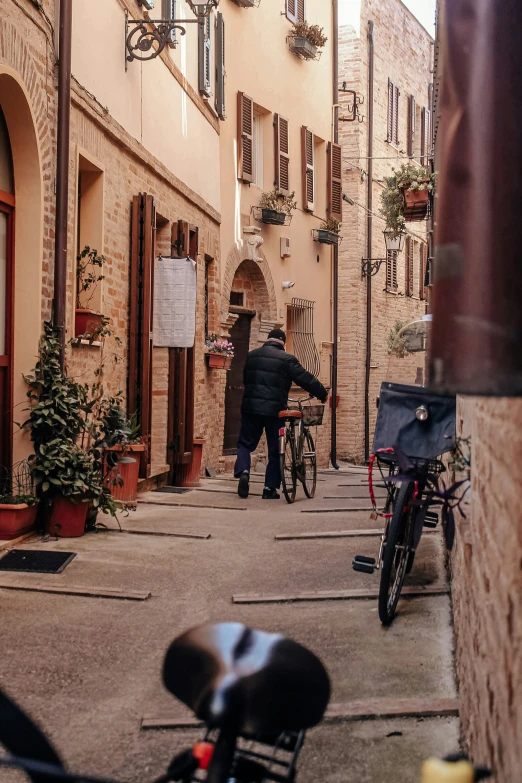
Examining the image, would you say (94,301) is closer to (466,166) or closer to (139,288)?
(139,288)

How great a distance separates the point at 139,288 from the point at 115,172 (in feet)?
4.09

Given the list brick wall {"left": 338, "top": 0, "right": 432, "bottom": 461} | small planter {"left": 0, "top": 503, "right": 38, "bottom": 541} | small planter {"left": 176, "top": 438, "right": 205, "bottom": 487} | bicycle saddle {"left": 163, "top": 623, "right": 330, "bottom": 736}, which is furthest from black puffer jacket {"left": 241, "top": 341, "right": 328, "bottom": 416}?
brick wall {"left": 338, "top": 0, "right": 432, "bottom": 461}

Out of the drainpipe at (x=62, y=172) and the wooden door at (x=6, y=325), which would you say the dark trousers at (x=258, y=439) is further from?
the wooden door at (x=6, y=325)

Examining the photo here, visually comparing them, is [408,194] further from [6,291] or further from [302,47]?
[6,291]

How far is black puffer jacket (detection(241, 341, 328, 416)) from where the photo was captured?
10.1 meters

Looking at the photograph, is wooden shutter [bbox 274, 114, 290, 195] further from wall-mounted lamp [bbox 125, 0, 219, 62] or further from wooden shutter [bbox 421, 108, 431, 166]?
wooden shutter [bbox 421, 108, 431, 166]

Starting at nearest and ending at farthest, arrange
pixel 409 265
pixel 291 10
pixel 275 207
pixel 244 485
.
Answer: pixel 244 485
pixel 275 207
pixel 291 10
pixel 409 265

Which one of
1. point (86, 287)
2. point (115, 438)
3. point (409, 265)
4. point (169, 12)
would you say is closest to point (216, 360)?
point (169, 12)

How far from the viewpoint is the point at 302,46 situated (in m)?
16.9

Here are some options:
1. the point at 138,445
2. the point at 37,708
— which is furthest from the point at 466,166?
the point at 138,445

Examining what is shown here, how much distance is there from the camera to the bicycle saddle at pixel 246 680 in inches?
65.7

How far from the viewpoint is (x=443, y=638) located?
4.68 metres

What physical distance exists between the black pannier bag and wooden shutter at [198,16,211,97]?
8.68 metres

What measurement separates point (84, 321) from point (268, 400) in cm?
261
